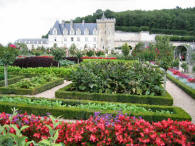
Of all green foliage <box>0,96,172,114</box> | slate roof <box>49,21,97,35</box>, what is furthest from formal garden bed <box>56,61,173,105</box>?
slate roof <box>49,21,97,35</box>

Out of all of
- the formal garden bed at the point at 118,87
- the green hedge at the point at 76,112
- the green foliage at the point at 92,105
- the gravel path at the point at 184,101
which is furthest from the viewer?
the formal garden bed at the point at 118,87

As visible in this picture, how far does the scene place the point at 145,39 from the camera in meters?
58.3

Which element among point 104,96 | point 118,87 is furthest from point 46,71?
point 104,96

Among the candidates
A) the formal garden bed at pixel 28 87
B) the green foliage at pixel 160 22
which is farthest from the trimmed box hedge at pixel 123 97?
the green foliage at pixel 160 22

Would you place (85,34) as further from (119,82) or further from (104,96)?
(104,96)

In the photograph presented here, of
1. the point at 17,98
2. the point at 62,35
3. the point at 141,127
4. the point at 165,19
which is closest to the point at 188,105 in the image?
the point at 141,127

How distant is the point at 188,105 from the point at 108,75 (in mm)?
3593

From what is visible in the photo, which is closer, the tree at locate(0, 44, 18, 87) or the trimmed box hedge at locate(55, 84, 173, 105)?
the trimmed box hedge at locate(55, 84, 173, 105)

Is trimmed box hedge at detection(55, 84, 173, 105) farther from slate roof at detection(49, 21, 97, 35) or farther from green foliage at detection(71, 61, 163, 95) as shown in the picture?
slate roof at detection(49, 21, 97, 35)

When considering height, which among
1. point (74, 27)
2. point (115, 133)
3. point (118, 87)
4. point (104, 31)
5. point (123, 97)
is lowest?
point (123, 97)

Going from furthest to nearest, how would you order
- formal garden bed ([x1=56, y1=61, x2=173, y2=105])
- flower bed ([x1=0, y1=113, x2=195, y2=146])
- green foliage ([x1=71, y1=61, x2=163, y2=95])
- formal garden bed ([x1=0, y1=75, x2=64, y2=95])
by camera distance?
formal garden bed ([x1=0, y1=75, x2=64, y2=95])
green foliage ([x1=71, y1=61, x2=163, y2=95])
formal garden bed ([x1=56, y1=61, x2=173, y2=105])
flower bed ([x1=0, y1=113, x2=195, y2=146])

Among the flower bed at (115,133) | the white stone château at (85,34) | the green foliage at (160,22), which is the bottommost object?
the flower bed at (115,133)

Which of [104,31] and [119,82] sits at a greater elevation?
[104,31]

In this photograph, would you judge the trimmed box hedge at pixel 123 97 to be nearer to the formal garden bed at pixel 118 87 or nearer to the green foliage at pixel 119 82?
the formal garden bed at pixel 118 87
